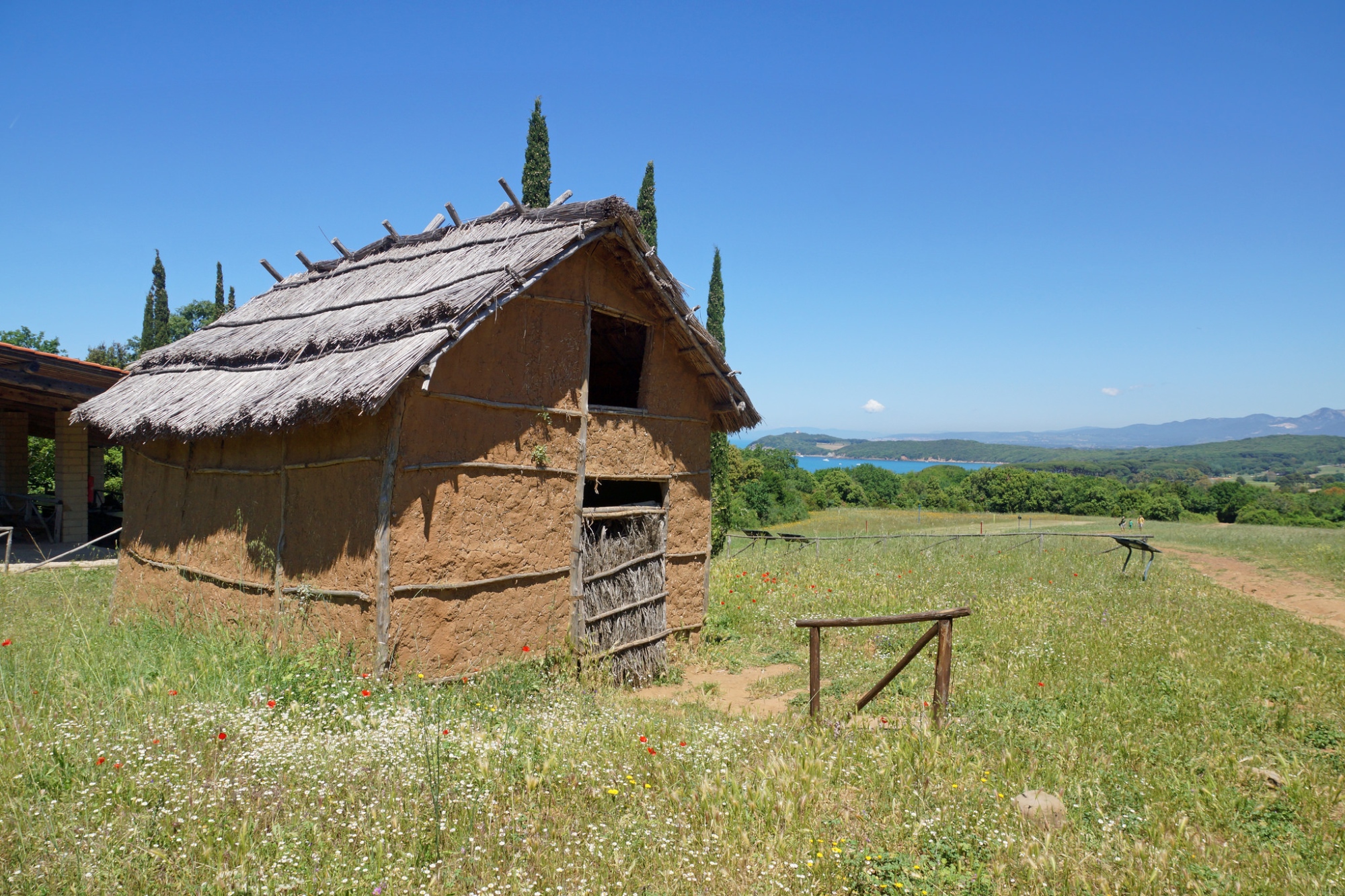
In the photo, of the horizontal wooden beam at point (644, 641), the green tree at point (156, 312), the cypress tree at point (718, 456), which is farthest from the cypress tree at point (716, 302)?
the green tree at point (156, 312)

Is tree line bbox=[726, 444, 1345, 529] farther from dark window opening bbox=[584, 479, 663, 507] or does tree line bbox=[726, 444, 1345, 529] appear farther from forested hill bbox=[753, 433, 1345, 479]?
forested hill bbox=[753, 433, 1345, 479]

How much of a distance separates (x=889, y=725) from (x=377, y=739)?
154 inches

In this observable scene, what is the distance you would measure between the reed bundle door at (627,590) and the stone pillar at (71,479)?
12.9m

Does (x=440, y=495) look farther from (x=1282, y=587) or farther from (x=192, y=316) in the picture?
(x=192, y=316)

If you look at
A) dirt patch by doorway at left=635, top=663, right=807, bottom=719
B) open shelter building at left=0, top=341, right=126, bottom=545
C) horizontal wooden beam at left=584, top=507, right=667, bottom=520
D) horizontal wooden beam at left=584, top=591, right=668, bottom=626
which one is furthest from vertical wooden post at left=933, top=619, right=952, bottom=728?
open shelter building at left=0, top=341, right=126, bottom=545

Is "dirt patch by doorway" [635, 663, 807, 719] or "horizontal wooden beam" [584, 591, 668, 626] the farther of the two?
"horizontal wooden beam" [584, 591, 668, 626]

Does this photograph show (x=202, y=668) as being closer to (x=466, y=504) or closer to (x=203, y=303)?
(x=466, y=504)

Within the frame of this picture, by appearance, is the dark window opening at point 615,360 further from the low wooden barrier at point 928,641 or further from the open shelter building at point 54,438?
the open shelter building at point 54,438

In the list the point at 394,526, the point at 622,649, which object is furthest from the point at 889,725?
the point at 394,526

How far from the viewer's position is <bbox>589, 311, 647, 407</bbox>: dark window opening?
9992 millimetres

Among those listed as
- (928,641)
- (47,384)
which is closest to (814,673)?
(928,641)

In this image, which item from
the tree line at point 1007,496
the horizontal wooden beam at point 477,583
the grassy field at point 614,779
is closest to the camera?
the grassy field at point 614,779

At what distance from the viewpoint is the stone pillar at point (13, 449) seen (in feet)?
55.4

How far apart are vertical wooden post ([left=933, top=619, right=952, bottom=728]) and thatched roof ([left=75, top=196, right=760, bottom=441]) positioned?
4.86 meters
